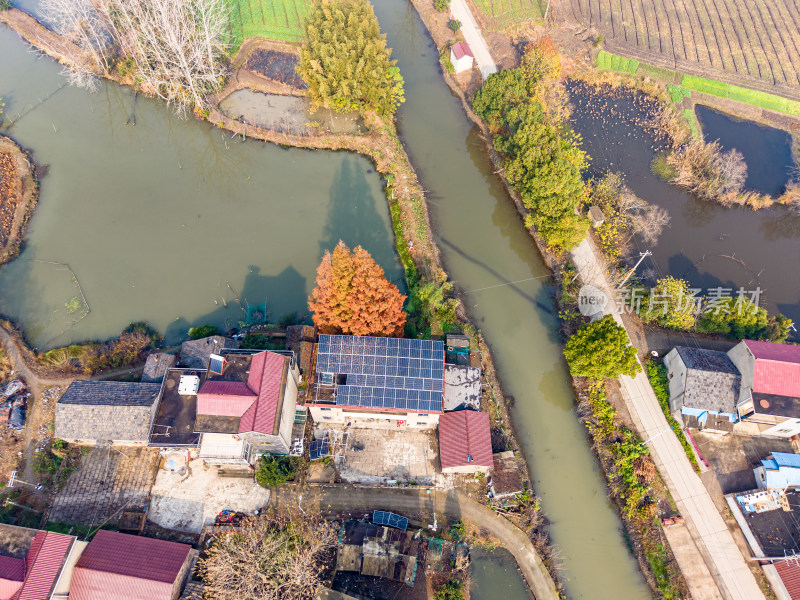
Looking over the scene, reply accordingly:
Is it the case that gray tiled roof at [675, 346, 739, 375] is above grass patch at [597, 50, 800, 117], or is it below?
below

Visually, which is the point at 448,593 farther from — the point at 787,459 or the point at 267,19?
the point at 267,19

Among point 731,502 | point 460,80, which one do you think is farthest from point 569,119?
point 731,502

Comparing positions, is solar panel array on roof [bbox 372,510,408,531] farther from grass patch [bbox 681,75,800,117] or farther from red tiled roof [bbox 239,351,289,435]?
grass patch [bbox 681,75,800,117]

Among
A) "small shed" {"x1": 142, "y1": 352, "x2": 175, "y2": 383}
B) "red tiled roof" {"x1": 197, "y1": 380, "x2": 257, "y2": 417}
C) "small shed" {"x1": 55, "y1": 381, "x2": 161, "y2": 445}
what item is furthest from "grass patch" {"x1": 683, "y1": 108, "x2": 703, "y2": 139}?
"small shed" {"x1": 55, "y1": 381, "x2": 161, "y2": 445}

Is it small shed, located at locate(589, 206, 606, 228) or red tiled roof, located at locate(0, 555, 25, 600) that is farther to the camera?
small shed, located at locate(589, 206, 606, 228)

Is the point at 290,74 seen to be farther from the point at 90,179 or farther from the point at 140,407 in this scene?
the point at 140,407

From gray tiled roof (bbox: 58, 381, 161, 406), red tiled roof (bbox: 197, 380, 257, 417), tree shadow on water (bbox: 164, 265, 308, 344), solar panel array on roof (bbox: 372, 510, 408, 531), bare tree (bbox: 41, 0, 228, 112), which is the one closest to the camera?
red tiled roof (bbox: 197, 380, 257, 417)
